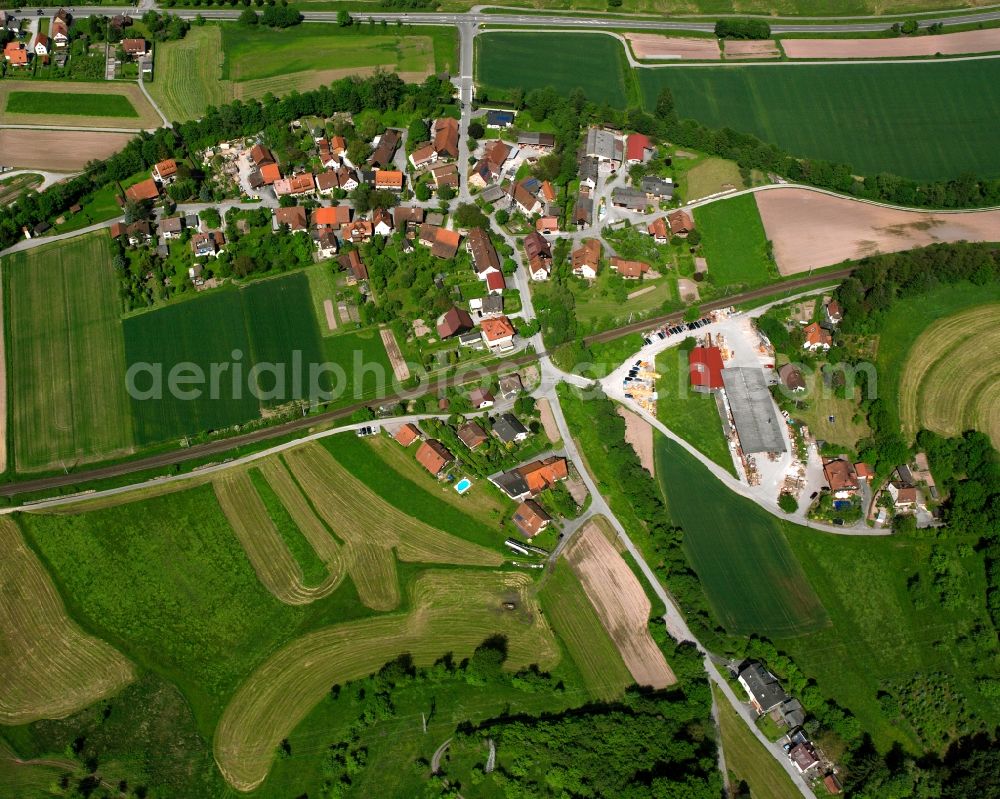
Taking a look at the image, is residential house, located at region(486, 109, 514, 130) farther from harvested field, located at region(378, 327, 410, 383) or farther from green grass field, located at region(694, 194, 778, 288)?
harvested field, located at region(378, 327, 410, 383)

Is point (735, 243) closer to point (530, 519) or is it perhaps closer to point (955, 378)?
point (955, 378)

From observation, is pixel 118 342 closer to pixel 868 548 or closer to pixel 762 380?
pixel 762 380

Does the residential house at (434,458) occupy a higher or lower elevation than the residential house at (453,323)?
lower

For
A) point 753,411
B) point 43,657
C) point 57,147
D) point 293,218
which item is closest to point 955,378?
point 753,411

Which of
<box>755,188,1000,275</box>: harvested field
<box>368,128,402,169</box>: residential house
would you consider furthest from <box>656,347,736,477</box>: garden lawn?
<box>368,128,402,169</box>: residential house

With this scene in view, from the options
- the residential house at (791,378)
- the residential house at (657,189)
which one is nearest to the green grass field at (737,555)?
the residential house at (791,378)

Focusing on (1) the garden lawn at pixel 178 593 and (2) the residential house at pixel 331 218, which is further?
(2) the residential house at pixel 331 218

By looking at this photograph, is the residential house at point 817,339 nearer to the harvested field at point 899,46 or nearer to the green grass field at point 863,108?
the green grass field at point 863,108
